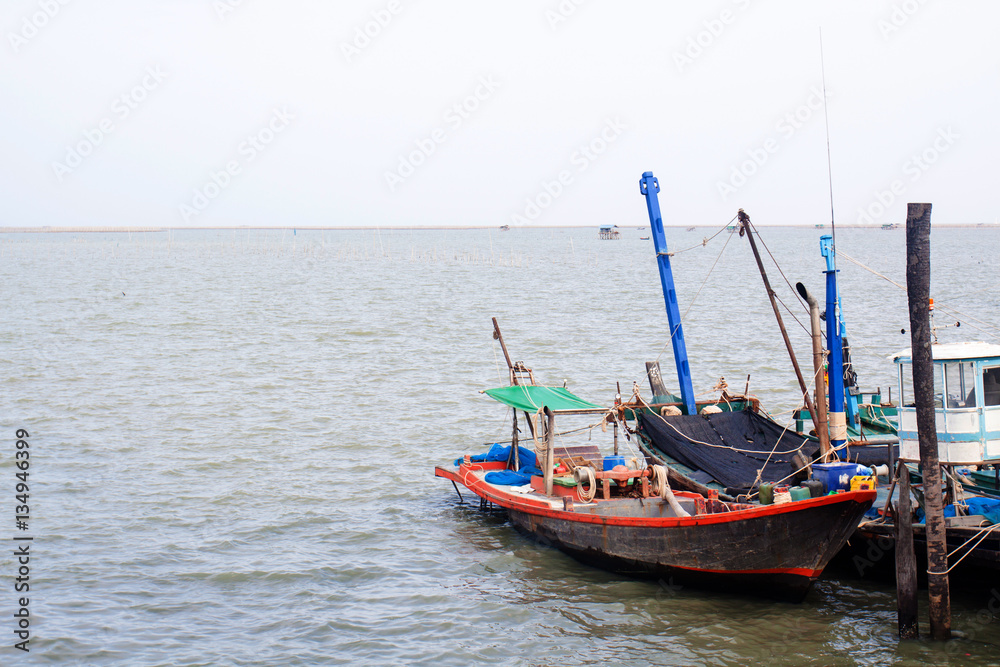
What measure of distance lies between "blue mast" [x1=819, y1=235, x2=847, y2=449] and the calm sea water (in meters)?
2.66

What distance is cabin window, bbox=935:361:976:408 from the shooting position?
12062 millimetres

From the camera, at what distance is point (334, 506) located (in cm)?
1725

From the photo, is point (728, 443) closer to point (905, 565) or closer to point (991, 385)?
point (991, 385)

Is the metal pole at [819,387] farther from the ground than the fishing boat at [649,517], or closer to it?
farther from the ground

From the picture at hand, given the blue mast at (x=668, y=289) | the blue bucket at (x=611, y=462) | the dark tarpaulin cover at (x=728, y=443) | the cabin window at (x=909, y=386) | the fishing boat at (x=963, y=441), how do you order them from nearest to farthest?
1. the fishing boat at (x=963, y=441)
2. the cabin window at (x=909, y=386)
3. the dark tarpaulin cover at (x=728, y=443)
4. the blue bucket at (x=611, y=462)
5. the blue mast at (x=668, y=289)

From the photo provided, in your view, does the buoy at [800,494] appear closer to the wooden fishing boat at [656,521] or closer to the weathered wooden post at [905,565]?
the wooden fishing boat at [656,521]

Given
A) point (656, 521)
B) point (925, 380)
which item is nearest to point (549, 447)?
point (656, 521)

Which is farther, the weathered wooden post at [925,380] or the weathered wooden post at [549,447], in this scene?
the weathered wooden post at [549,447]

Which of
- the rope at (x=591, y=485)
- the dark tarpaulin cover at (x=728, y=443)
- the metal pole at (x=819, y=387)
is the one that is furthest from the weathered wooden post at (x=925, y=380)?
the rope at (x=591, y=485)

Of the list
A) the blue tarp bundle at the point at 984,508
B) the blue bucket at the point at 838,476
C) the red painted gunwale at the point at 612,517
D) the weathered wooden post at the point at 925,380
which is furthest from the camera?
the blue bucket at the point at 838,476

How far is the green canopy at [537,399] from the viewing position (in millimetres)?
15648

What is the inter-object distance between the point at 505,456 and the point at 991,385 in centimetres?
885

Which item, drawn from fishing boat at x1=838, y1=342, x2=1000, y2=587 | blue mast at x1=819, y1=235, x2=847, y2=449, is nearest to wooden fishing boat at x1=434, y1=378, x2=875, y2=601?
fishing boat at x1=838, y1=342, x2=1000, y2=587

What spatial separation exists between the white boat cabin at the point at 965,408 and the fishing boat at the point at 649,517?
1.47 metres
